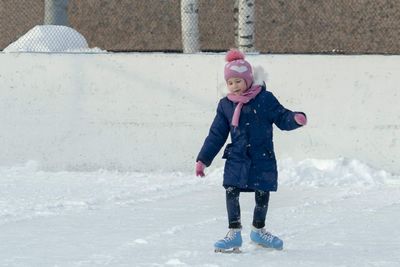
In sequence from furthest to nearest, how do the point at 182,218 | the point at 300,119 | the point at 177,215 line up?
1. the point at 177,215
2. the point at 182,218
3. the point at 300,119

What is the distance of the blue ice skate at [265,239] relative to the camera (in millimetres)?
7398

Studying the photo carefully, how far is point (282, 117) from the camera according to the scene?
7.41 metres

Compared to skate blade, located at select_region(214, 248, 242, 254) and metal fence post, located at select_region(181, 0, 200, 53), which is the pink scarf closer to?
skate blade, located at select_region(214, 248, 242, 254)

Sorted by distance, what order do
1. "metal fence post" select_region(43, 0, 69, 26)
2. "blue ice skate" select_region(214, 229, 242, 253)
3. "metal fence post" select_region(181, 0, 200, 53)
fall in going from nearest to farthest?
1. "blue ice skate" select_region(214, 229, 242, 253)
2. "metal fence post" select_region(181, 0, 200, 53)
3. "metal fence post" select_region(43, 0, 69, 26)

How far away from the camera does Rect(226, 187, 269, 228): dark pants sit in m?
7.45

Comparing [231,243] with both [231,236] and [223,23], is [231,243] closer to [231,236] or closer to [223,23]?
[231,236]

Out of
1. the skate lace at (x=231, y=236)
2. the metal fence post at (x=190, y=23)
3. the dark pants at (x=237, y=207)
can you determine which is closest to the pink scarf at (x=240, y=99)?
→ the dark pants at (x=237, y=207)

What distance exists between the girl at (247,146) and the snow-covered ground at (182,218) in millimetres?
223

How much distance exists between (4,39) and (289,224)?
833cm

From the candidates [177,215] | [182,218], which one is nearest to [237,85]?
[182,218]

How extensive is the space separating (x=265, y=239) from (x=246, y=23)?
212 inches

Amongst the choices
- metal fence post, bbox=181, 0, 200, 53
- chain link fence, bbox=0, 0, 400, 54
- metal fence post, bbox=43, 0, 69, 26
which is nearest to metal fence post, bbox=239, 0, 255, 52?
metal fence post, bbox=181, 0, 200, 53

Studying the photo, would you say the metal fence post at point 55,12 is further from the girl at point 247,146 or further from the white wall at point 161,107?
the girl at point 247,146

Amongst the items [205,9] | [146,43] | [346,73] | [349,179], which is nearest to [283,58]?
[346,73]
